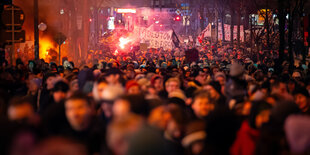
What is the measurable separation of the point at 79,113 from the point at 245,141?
2.01m

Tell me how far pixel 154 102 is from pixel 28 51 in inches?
1166

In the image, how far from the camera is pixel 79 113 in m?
6.70

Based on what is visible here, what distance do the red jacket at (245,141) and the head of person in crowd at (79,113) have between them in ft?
5.73

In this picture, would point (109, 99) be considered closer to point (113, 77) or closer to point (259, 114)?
point (259, 114)

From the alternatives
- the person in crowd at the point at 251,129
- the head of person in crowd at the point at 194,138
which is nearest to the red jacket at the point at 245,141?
the person in crowd at the point at 251,129

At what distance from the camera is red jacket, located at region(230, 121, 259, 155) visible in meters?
6.73

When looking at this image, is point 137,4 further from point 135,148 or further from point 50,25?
point 135,148

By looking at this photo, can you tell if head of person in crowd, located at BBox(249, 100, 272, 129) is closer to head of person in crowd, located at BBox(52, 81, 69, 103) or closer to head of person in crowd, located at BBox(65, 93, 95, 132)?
head of person in crowd, located at BBox(65, 93, 95, 132)

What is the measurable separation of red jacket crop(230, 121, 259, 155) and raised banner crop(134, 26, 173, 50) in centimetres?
3730

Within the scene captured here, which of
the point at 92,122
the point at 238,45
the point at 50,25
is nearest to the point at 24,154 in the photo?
the point at 92,122

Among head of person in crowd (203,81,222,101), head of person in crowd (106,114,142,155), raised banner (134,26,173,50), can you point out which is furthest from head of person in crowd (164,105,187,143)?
raised banner (134,26,173,50)

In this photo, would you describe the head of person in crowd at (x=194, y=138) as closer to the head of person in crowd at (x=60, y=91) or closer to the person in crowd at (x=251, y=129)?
the person in crowd at (x=251, y=129)

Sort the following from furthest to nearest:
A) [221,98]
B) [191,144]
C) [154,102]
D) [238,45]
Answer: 1. [238,45]
2. [221,98]
3. [154,102]
4. [191,144]

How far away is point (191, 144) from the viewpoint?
6.52 meters
